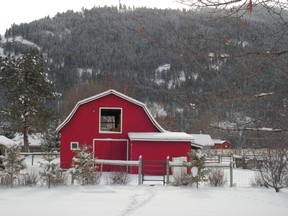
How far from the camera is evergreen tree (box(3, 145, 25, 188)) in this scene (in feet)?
47.8

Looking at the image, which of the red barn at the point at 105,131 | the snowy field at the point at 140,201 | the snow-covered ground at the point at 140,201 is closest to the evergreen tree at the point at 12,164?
the snowy field at the point at 140,201

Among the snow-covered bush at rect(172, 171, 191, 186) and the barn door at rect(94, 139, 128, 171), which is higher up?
the barn door at rect(94, 139, 128, 171)

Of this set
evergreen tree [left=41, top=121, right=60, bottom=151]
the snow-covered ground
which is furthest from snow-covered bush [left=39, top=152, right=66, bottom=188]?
evergreen tree [left=41, top=121, right=60, bottom=151]

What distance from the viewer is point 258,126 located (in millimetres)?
4180

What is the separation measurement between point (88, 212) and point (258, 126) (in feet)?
21.8

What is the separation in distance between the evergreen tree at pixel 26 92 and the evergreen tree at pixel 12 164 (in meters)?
27.2

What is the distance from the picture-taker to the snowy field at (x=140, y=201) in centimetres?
996

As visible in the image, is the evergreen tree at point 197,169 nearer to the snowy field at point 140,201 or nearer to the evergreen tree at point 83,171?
the snowy field at point 140,201

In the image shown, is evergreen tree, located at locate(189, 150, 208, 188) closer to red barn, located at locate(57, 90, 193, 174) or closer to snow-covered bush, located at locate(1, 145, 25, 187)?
snow-covered bush, located at locate(1, 145, 25, 187)

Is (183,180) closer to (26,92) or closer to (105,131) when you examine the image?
(105,131)

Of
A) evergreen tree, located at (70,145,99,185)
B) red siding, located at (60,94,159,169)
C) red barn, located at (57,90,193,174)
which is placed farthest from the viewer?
red siding, located at (60,94,159,169)

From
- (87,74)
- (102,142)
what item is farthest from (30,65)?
(87,74)

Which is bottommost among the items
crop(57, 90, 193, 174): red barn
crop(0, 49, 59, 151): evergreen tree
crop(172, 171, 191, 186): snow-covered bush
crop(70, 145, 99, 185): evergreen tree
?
crop(172, 171, 191, 186): snow-covered bush

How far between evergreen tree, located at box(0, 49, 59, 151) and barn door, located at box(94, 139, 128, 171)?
19.0m
